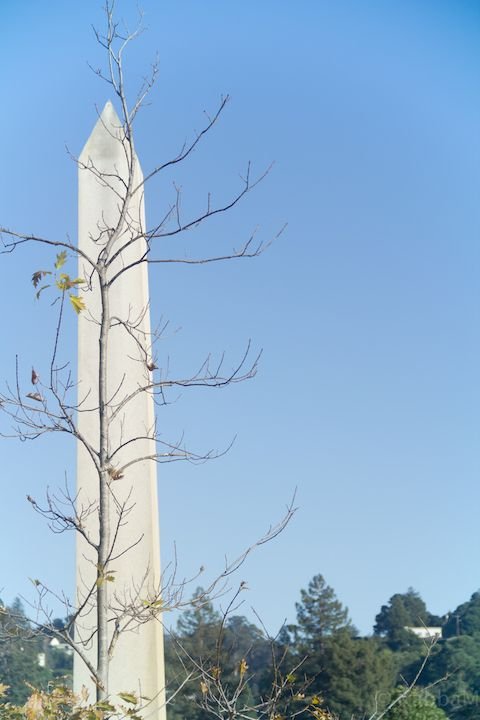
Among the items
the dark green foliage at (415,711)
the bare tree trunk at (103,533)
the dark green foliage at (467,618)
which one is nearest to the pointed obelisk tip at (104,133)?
the bare tree trunk at (103,533)

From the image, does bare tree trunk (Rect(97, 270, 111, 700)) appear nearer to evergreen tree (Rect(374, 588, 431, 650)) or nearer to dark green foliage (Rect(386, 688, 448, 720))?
dark green foliage (Rect(386, 688, 448, 720))

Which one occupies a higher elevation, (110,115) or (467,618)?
(467,618)

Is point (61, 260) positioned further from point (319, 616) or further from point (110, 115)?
point (319, 616)

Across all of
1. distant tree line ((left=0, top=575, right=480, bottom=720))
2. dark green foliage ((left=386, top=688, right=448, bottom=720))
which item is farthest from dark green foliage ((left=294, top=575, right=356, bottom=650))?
dark green foliage ((left=386, top=688, right=448, bottom=720))

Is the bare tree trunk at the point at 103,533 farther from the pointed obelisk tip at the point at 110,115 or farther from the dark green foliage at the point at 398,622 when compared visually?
the dark green foliage at the point at 398,622

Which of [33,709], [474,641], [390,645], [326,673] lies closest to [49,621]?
[33,709]

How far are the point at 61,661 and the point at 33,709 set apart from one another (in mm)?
27394

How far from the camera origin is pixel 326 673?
90.0ft

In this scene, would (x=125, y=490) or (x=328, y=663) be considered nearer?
(x=125, y=490)

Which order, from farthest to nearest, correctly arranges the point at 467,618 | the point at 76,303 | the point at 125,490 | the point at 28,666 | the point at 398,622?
1. the point at 398,622
2. the point at 467,618
3. the point at 28,666
4. the point at 125,490
5. the point at 76,303

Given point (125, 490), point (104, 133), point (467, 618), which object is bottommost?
point (125, 490)

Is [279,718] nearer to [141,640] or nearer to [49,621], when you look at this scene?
[49,621]

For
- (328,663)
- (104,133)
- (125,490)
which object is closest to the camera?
(125,490)

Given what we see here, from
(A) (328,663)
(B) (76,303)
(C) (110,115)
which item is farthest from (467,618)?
(B) (76,303)
